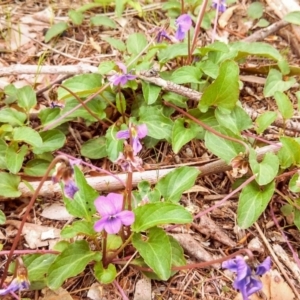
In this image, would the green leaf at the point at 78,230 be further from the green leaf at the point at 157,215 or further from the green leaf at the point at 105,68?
the green leaf at the point at 105,68

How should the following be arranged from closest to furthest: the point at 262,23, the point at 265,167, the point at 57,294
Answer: the point at 57,294, the point at 265,167, the point at 262,23

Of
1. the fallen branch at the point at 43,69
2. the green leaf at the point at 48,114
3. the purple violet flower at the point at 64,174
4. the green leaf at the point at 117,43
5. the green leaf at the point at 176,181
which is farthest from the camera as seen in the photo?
the green leaf at the point at 117,43

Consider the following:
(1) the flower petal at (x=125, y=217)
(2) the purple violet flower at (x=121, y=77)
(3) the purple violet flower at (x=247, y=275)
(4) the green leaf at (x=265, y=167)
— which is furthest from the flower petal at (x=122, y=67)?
(3) the purple violet flower at (x=247, y=275)

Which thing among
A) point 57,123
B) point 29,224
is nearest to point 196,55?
point 57,123

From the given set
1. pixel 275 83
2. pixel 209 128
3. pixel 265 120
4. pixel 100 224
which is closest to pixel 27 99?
pixel 209 128

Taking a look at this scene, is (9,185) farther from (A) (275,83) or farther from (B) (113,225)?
(A) (275,83)

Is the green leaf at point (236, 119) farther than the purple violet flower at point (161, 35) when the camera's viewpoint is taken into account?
No

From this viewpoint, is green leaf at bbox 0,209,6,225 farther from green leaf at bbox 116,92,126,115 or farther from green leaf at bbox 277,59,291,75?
green leaf at bbox 277,59,291,75
